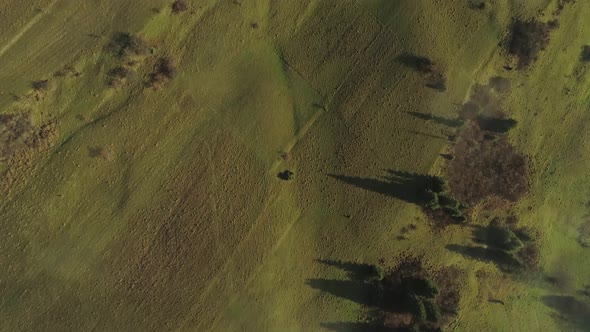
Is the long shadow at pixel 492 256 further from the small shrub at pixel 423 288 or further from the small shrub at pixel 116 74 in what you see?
the small shrub at pixel 116 74

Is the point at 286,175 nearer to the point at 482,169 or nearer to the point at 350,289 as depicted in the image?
the point at 350,289

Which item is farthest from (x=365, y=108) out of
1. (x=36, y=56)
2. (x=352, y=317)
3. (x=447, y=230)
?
(x=36, y=56)

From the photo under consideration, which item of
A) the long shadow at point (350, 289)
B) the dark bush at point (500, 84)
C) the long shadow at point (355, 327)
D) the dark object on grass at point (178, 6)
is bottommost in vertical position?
the long shadow at point (355, 327)

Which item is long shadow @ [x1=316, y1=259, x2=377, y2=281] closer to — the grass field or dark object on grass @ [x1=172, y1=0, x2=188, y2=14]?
the grass field

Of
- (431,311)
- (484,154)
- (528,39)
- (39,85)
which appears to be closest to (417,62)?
(484,154)

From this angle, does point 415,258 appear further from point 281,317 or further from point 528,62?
point 528,62

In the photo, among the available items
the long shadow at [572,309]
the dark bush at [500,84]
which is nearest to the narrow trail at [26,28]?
the dark bush at [500,84]

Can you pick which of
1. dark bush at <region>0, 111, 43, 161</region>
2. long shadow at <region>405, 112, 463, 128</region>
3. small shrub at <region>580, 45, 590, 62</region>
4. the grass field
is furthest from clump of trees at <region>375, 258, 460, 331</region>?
dark bush at <region>0, 111, 43, 161</region>
